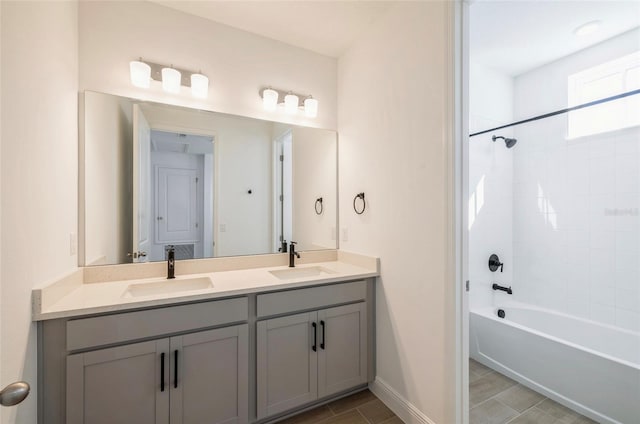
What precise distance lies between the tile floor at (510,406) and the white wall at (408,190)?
1.80 ft

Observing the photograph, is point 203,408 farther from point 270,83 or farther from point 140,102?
point 270,83

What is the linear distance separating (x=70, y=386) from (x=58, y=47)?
5.30 feet

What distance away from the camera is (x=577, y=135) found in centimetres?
242

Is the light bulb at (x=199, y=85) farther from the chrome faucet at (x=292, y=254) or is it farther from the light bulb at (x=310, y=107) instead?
the chrome faucet at (x=292, y=254)

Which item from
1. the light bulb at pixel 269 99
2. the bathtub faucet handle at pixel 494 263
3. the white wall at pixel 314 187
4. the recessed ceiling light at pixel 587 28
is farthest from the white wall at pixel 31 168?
the recessed ceiling light at pixel 587 28

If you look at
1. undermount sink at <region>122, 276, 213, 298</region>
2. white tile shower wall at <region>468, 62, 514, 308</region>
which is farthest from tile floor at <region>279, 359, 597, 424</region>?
undermount sink at <region>122, 276, 213, 298</region>

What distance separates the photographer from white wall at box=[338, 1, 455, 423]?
1489 millimetres

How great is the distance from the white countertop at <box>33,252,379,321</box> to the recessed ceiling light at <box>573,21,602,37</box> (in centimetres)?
241

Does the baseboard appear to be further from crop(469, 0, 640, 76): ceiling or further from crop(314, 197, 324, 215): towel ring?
crop(469, 0, 640, 76): ceiling

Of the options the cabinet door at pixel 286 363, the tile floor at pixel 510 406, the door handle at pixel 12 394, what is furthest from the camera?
the tile floor at pixel 510 406

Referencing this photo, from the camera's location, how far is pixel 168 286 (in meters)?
1.71

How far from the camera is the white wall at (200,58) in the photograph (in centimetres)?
167

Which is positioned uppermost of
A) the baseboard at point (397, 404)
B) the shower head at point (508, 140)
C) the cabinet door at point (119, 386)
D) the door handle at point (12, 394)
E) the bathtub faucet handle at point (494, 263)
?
the shower head at point (508, 140)

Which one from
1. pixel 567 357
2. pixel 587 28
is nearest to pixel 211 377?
pixel 567 357
